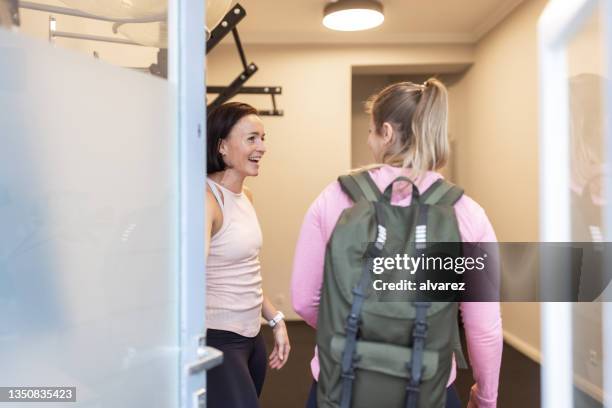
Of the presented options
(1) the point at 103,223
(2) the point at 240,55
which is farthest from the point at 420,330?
(2) the point at 240,55

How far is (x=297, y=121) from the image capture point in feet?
14.3

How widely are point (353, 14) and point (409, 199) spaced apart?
290 centimetres

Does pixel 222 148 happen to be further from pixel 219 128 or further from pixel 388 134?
pixel 388 134

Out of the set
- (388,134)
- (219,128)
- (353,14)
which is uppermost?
(353,14)

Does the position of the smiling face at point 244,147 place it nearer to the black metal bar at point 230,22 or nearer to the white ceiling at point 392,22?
the black metal bar at point 230,22

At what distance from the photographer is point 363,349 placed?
Answer: 2.88ft

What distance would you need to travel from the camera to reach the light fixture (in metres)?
3.44

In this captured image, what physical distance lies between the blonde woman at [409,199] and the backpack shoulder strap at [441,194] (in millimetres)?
15

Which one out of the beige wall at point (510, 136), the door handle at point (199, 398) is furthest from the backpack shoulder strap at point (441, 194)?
the beige wall at point (510, 136)

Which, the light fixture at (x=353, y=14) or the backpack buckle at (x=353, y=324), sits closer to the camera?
the backpack buckle at (x=353, y=324)

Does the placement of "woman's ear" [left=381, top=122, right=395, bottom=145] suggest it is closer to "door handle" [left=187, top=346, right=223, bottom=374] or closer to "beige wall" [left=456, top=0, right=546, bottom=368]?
"door handle" [left=187, top=346, right=223, bottom=374]

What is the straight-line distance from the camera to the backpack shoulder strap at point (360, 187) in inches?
36.7

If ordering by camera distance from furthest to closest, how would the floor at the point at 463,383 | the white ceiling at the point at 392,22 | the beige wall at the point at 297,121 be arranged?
the beige wall at the point at 297,121 → the white ceiling at the point at 392,22 → the floor at the point at 463,383

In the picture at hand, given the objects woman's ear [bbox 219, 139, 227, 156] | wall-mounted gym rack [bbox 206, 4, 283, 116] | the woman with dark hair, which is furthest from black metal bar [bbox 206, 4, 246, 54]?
woman's ear [bbox 219, 139, 227, 156]
